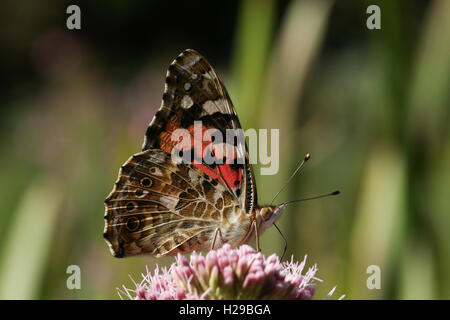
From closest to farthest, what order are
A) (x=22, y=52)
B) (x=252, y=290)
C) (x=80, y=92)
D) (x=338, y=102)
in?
1. (x=252, y=290)
2. (x=80, y=92)
3. (x=338, y=102)
4. (x=22, y=52)

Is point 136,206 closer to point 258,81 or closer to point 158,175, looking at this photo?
point 158,175

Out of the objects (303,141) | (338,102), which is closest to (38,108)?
(338,102)

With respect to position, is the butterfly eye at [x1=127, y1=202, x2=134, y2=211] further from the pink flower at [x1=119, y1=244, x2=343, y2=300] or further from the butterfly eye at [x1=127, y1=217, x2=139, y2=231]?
the pink flower at [x1=119, y1=244, x2=343, y2=300]

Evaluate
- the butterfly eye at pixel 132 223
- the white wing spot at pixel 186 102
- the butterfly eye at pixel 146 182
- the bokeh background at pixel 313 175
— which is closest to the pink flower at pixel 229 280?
the butterfly eye at pixel 132 223

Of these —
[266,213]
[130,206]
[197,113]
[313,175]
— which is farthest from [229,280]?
[313,175]

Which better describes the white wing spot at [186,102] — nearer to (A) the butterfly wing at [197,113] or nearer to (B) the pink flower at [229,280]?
(A) the butterfly wing at [197,113]

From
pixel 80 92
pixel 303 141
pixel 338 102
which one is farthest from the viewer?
pixel 338 102
